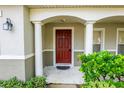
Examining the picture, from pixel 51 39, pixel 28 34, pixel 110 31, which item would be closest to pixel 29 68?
pixel 28 34

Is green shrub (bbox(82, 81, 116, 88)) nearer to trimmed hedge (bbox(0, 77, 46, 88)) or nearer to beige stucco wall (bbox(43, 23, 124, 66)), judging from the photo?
trimmed hedge (bbox(0, 77, 46, 88))

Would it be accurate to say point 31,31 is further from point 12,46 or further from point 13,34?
point 12,46

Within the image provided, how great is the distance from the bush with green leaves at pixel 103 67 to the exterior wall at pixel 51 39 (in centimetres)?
498

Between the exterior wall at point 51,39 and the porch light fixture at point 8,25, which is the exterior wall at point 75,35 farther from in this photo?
the porch light fixture at point 8,25

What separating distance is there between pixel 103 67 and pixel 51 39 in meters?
5.68

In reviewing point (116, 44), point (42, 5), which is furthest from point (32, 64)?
point (116, 44)

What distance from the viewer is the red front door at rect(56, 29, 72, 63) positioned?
9883 mm

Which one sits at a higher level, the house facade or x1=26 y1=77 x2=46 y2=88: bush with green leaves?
the house facade

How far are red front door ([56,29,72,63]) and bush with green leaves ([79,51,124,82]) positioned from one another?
5.18 meters

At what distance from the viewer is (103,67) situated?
14.8ft

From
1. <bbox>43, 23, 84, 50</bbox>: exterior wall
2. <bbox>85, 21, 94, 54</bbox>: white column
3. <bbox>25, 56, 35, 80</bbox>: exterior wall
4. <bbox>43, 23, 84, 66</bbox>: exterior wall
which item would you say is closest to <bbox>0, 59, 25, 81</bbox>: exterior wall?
<bbox>25, 56, 35, 80</bbox>: exterior wall

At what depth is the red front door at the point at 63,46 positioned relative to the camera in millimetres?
9883

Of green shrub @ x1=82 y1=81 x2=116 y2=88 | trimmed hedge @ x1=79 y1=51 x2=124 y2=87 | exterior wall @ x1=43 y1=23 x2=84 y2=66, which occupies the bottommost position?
green shrub @ x1=82 y1=81 x2=116 y2=88

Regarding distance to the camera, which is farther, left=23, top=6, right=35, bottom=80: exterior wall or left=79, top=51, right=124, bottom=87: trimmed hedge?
left=23, top=6, right=35, bottom=80: exterior wall
